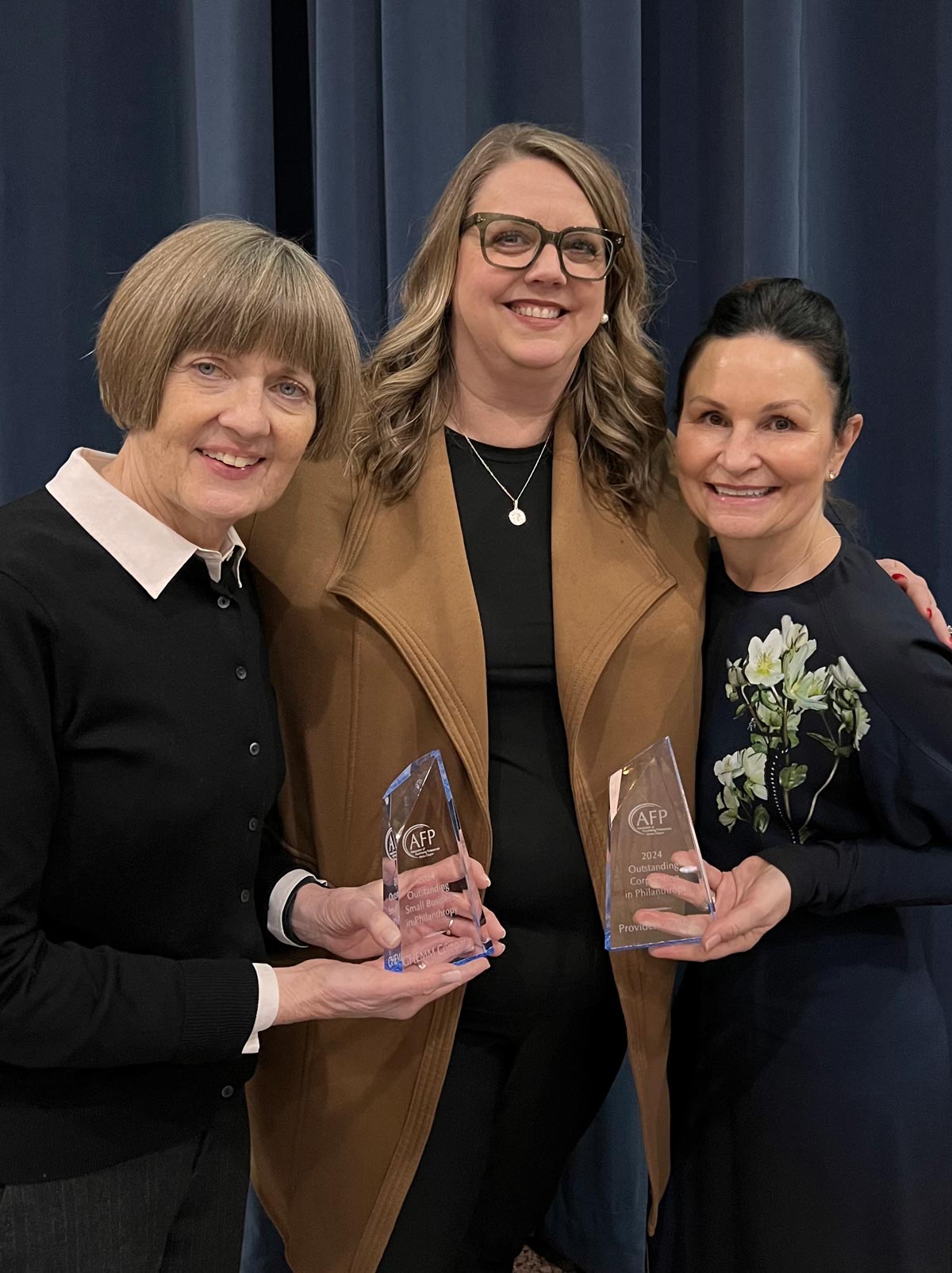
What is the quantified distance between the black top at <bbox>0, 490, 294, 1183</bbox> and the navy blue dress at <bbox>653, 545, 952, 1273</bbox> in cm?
55

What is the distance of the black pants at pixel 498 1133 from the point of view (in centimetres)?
131

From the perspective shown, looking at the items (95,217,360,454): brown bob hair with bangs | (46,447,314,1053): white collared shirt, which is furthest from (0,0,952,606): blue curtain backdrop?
(46,447,314,1053): white collared shirt

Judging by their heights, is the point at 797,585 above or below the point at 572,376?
below

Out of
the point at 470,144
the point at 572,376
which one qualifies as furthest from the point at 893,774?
the point at 470,144

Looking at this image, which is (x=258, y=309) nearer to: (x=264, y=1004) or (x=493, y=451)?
(x=493, y=451)

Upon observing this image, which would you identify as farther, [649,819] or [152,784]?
[649,819]

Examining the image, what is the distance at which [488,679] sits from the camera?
4.28ft

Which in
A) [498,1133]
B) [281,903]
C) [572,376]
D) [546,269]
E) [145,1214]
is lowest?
[498,1133]

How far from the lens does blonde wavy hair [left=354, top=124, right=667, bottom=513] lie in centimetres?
136

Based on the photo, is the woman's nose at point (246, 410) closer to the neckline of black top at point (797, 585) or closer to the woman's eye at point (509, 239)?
the woman's eye at point (509, 239)

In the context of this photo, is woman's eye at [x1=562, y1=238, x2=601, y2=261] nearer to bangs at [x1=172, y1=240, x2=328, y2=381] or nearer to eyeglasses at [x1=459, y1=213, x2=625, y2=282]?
eyeglasses at [x1=459, y1=213, x2=625, y2=282]

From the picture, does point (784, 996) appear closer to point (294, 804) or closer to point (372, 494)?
point (294, 804)

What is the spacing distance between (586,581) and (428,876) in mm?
387

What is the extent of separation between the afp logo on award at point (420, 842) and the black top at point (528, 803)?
0.47ft
